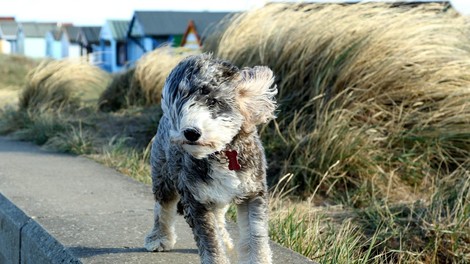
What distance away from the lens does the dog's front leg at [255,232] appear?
333 cm

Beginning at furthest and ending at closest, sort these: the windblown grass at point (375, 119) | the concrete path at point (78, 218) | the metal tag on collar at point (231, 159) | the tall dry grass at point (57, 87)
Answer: the tall dry grass at point (57, 87)
the windblown grass at point (375, 119)
the concrete path at point (78, 218)
the metal tag on collar at point (231, 159)

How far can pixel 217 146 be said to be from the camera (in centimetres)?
292

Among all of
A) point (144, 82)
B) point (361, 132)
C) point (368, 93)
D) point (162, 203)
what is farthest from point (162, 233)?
point (144, 82)

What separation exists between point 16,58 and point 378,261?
3369 centimetres

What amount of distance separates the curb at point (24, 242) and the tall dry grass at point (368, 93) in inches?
96.5

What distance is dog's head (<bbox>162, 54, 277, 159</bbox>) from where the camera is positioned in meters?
2.87

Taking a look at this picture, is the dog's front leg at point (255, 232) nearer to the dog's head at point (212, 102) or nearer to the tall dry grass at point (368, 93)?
the dog's head at point (212, 102)

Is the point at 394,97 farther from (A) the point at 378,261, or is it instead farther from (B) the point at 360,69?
(A) the point at 378,261

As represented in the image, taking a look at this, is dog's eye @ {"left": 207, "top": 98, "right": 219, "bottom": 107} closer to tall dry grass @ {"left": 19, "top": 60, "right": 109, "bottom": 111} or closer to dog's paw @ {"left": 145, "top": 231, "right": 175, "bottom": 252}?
dog's paw @ {"left": 145, "top": 231, "right": 175, "bottom": 252}

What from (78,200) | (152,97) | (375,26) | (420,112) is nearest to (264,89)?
(78,200)

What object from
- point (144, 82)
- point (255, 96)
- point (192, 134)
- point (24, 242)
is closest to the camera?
point (192, 134)

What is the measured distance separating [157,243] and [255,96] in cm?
141

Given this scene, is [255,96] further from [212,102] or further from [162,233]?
[162,233]

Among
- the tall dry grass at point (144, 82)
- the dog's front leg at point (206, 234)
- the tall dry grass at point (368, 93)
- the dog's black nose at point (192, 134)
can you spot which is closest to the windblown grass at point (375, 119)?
the tall dry grass at point (368, 93)
